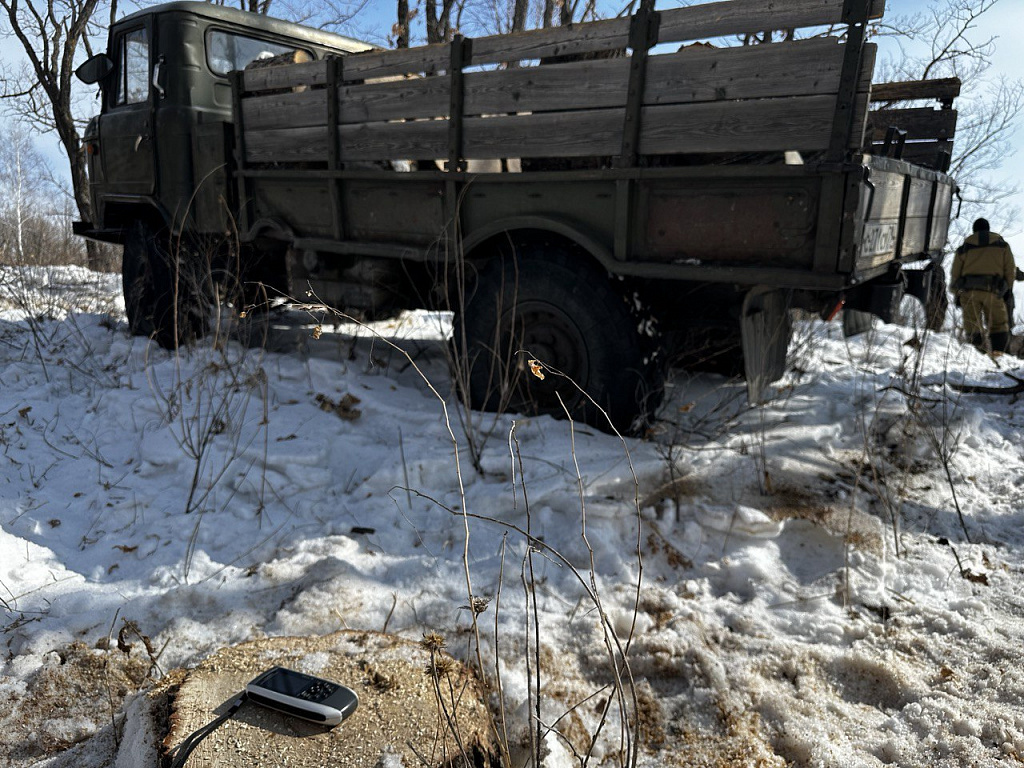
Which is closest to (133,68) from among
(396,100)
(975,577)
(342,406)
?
(396,100)

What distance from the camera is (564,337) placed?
4145 mm

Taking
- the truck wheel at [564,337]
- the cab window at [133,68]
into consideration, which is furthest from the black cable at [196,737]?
the cab window at [133,68]

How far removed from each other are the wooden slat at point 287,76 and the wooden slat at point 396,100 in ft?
0.67

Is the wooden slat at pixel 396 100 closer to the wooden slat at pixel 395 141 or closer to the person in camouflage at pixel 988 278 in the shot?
the wooden slat at pixel 395 141

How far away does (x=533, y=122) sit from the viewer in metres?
3.81

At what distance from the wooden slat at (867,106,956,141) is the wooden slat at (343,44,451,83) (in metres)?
2.88

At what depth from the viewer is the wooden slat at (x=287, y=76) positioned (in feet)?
14.9

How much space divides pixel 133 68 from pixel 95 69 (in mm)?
322

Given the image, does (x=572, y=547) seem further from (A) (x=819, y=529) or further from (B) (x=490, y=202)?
(B) (x=490, y=202)

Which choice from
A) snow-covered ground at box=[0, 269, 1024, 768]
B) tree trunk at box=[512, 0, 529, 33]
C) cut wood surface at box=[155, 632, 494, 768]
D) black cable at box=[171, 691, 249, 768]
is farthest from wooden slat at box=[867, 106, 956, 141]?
tree trunk at box=[512, 0, 529, 33]

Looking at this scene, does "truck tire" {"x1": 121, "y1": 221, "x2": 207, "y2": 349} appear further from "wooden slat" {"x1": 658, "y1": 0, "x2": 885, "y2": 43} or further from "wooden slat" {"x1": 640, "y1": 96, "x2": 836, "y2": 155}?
"wooden slat" {"x1": 658, "y1": 0, "x2": 885, "y2": 43}

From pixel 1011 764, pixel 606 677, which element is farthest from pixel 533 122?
pixel 1011 764

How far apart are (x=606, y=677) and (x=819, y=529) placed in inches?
51.9

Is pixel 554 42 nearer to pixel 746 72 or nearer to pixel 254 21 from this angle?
pixel 746 72
